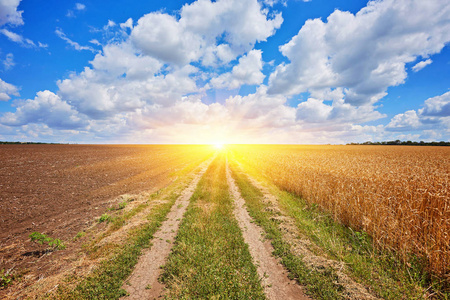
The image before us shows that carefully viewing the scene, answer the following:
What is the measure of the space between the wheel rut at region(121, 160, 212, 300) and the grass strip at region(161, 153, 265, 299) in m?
0.28

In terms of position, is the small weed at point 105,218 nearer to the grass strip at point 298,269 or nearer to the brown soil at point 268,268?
the brown soil at point 268,268

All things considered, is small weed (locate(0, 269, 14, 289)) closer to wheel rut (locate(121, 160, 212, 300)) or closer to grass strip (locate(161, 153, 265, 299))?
wheel rut (locate(121, 160, 212, 300))

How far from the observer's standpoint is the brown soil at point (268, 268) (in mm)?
4887

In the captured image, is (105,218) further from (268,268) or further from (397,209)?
(397,209)

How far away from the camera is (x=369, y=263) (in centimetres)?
575

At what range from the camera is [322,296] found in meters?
4.77

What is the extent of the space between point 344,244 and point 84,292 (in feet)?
29.6

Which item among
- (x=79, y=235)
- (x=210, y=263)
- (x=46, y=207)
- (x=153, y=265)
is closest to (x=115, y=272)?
(x=153, y=265)

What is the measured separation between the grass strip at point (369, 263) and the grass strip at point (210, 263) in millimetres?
2707

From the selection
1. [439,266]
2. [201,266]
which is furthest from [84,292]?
[439,266]

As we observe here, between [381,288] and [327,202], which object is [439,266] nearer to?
[381,288]

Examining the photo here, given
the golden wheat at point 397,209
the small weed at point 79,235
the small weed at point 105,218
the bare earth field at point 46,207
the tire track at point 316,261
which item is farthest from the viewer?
the small weed at point 105,218

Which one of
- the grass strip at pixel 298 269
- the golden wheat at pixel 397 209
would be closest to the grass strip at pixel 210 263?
the grass strip at pixel 298 269

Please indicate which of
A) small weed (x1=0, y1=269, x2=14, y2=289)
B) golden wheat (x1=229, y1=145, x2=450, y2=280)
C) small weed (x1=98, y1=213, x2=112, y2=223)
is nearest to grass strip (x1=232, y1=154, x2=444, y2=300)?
golden wheat (x1=229, y1=145, x2=450, y2=280)
